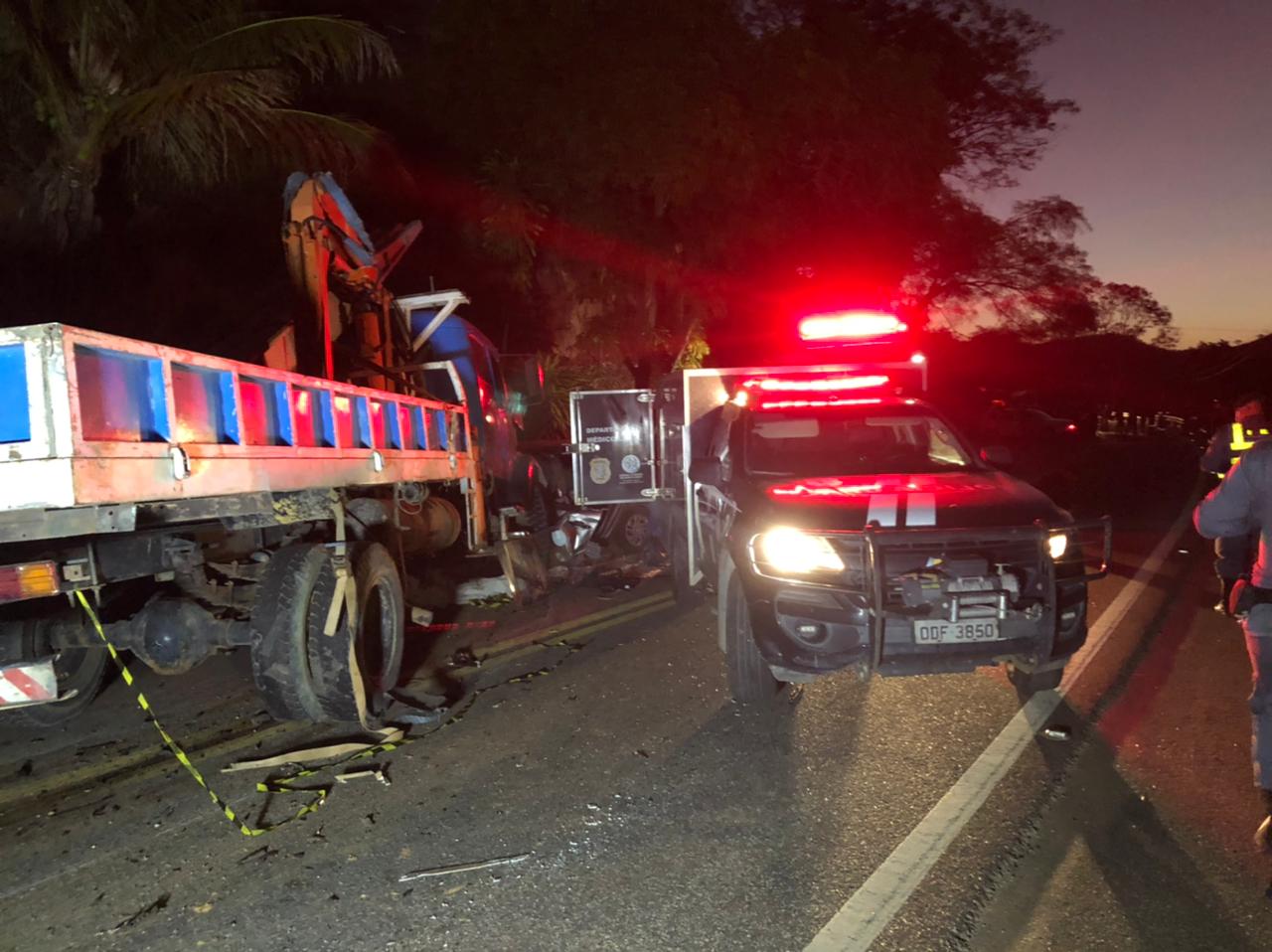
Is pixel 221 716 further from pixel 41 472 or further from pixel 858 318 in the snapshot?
pixel 858 318

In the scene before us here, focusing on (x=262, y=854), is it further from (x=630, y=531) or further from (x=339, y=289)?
(x=630, y=531)

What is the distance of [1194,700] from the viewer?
5.23 metres

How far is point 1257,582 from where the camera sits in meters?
3.56

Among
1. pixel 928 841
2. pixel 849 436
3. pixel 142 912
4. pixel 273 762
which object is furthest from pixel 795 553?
pixel 142 912

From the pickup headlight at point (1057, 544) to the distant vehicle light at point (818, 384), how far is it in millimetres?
2217

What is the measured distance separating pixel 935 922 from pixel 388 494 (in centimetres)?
442

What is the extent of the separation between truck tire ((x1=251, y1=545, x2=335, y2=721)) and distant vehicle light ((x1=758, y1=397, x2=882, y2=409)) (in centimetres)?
311

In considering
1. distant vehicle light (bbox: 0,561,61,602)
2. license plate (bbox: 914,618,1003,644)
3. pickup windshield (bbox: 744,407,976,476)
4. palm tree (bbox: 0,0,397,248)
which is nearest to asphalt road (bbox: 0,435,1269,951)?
license plate (bbox: 914,618,1003,644)

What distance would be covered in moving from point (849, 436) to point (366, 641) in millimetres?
3423

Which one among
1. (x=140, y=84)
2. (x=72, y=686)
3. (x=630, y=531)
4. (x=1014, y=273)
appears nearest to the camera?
(x=72, y=686)

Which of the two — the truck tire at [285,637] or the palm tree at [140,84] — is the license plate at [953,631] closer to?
the truck tire at [285,637]

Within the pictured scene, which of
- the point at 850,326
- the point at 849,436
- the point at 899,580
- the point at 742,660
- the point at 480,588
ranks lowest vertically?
the point at 480,588

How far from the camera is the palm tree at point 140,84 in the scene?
328 inches

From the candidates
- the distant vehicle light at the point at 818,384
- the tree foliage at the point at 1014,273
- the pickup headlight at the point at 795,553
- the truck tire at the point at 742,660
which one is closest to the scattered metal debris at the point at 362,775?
the truck tire at the point at 742,660
